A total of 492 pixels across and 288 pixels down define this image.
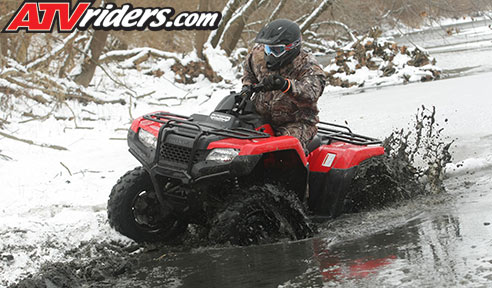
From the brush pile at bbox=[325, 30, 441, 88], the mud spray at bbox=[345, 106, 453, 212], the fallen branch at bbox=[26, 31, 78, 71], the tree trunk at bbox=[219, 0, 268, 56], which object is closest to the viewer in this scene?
the mud spray at bbox=[345, 106, 453, 212]

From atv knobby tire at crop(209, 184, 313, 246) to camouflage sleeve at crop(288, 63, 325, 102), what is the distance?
→ 0.78 meters

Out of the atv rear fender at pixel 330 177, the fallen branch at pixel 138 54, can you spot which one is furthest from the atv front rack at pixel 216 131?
the fallen branch at pixel 138 54

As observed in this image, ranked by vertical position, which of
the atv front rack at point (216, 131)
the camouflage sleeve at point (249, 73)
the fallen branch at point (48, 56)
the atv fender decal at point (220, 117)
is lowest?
the atv front rack at point (216, 131)

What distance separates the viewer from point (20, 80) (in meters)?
11.9

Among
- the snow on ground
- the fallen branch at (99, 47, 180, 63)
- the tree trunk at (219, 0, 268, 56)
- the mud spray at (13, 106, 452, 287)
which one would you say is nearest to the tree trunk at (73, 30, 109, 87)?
the snow on ground

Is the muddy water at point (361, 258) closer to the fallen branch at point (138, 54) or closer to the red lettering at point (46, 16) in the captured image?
the red lettering at point (46, 16)

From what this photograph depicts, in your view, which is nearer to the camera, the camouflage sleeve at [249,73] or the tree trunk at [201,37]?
the camouflage sleeve at [249,73]

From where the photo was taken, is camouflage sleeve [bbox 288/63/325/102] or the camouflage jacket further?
the camouflage jacket

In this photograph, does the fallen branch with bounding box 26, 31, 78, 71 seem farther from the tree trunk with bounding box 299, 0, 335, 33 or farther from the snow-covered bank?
the tree trunk with bounding box 299, 0, 335, 33

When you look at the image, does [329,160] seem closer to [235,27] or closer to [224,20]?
[224,20]

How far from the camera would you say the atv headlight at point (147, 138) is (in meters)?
5.51

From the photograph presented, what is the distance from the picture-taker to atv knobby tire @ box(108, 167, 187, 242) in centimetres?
568

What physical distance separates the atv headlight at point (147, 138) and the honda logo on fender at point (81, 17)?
807cm

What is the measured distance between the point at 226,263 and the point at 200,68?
47.1ft
